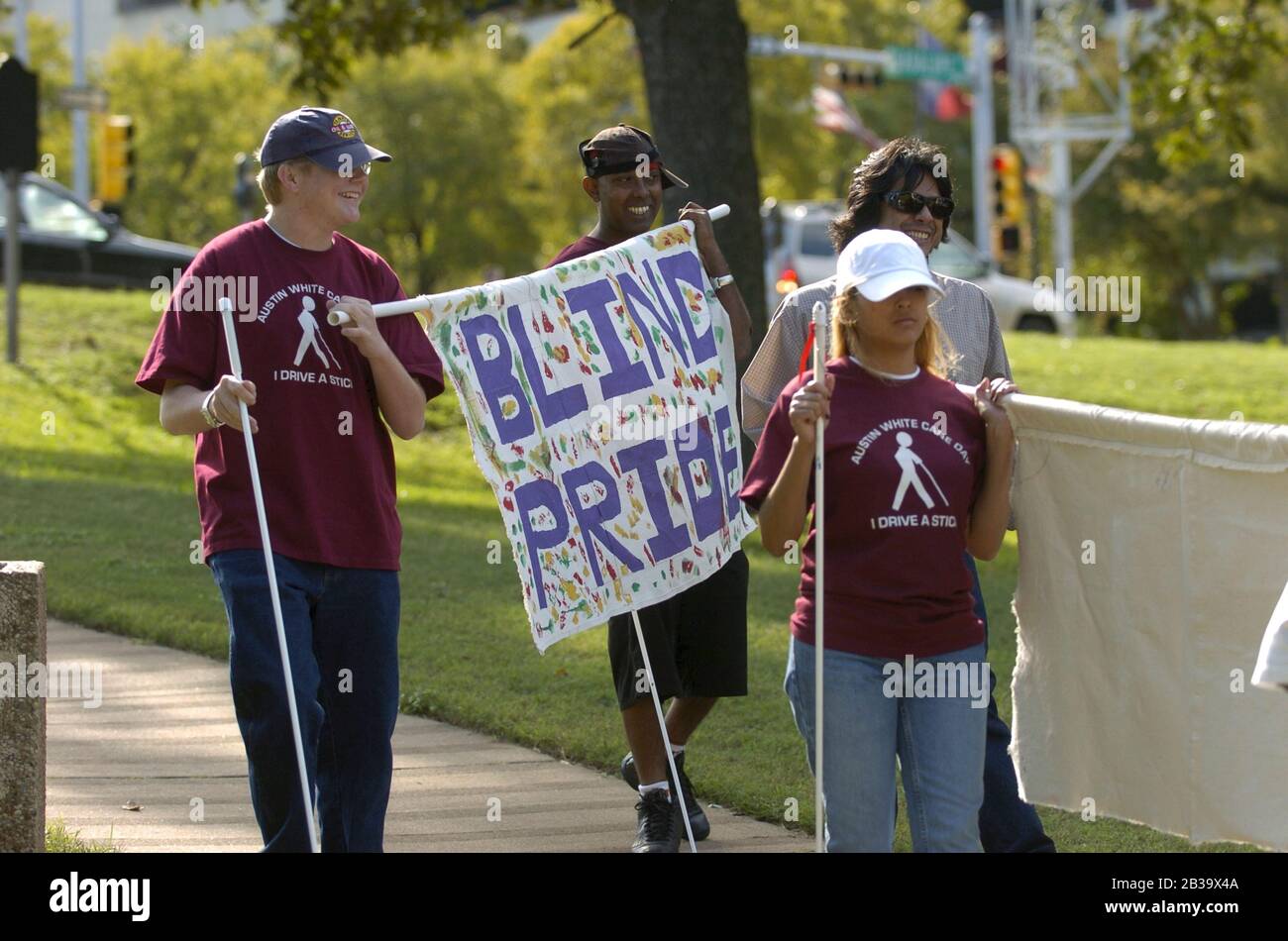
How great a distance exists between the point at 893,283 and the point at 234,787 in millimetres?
3449

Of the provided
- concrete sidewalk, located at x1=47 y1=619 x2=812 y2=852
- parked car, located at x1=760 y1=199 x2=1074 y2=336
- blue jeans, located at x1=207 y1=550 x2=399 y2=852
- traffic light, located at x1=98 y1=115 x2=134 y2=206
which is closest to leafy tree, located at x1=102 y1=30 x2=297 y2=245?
parked car, located at x1=760 y1=199 x2=1074 y2=336

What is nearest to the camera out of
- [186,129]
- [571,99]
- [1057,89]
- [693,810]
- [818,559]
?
[818,559]

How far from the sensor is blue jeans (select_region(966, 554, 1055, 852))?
17.7 feet

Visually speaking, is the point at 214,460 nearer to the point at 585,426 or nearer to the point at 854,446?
the point at 585,426

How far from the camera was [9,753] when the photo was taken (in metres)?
5.21

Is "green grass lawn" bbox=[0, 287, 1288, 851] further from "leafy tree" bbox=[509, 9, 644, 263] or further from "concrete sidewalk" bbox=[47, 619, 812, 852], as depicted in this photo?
"leafy tree" bbox=[509, 9, 644, 263]

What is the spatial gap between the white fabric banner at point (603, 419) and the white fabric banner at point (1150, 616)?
3.39 feet

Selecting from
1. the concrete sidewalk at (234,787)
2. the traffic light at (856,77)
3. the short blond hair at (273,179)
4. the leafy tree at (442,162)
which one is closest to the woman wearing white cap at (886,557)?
the short blond hair at (273,179)

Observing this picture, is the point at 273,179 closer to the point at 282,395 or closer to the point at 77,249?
the point at 282,395

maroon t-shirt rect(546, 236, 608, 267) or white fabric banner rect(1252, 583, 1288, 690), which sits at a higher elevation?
maroon t-shirt rect(546, 236, 608, 267)

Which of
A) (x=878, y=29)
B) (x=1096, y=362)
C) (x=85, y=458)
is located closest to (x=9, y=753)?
(x=85, y=458)

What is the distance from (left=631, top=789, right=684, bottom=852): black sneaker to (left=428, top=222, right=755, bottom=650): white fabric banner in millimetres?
795

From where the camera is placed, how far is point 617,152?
598 cm

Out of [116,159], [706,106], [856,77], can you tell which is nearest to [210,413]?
[706,106]
